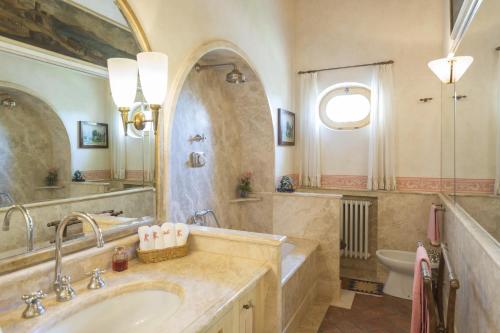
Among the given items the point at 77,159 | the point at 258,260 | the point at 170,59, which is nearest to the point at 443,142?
the point at 258,260

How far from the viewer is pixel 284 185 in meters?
3.60

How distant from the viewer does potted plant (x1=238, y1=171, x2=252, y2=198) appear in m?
3.72

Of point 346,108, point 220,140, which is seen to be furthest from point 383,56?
point 220,140

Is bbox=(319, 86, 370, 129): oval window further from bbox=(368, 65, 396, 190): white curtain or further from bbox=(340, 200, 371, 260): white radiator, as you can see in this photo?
bbox=(340, 200, 371, 260): white radiator

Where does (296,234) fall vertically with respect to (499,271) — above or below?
below

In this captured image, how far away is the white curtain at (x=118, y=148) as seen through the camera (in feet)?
5.79

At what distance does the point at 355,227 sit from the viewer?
3.76 m

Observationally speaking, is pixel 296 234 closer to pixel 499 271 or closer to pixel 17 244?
pixel 499 271

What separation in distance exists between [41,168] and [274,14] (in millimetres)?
3106

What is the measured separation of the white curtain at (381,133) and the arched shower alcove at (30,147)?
325 centimetres

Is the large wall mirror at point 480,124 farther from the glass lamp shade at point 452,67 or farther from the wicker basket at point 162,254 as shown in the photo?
the wicker basket at point 162,254

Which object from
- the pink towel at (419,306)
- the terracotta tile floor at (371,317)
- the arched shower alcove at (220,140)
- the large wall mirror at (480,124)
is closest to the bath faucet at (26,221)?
the arched shower alcove at (220,140)

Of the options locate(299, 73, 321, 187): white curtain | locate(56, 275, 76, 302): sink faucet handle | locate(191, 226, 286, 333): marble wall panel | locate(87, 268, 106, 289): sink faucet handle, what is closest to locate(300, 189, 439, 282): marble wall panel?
locate(299, 73, 321, 187): white curtain

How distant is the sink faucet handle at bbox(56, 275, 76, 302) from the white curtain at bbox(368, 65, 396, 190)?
3.34m
